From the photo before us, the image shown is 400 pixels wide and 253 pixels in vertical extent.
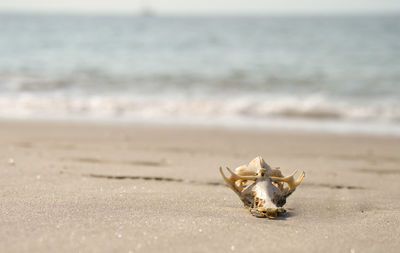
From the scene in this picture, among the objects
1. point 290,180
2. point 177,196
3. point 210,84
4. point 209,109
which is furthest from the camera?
point 210,84

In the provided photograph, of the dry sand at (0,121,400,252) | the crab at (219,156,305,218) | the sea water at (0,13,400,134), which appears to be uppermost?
the sea water at (0,13,400,134)

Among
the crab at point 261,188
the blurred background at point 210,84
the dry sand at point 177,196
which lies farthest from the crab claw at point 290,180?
the blurred background at point 210,84

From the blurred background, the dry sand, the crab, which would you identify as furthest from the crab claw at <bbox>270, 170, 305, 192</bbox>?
the blurred background

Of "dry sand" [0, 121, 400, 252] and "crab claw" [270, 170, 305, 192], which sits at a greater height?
"crab claw" [270, 170, 305, 192]

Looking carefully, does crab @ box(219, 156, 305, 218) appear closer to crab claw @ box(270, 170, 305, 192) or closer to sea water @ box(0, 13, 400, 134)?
crab claw @ box(270, 170, 305, 192)

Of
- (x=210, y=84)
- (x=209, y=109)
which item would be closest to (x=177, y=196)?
(x=209, y=109)

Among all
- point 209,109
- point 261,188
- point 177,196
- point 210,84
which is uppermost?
point 210,84

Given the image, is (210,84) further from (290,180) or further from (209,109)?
(290,180)
